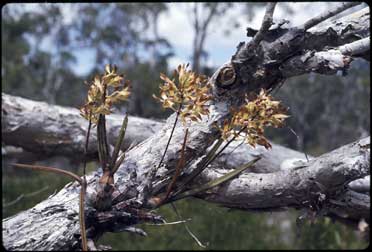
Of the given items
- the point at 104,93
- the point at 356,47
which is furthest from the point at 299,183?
the point at 104,93

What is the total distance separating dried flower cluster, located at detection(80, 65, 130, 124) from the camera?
2.39 ft

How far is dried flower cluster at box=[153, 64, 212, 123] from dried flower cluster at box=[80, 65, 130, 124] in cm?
6

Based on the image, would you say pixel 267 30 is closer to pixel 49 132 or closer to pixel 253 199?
pixel 253 199

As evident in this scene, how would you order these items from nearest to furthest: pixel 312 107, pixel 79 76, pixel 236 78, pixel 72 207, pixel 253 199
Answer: pixel 72 207, pixel 236 78, pixel 253 199, pixel 312 107, pixel 79 76

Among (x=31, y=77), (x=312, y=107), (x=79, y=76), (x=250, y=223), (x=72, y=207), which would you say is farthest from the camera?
(x=79, y=76)

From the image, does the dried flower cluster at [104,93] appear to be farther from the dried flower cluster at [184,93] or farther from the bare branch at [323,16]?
the bare branch at [323,16]

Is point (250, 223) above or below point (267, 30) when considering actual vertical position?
below

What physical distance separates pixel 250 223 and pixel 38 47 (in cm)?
884


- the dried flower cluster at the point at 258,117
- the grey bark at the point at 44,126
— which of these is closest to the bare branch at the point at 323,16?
the dried flower cluster at the point at 258,117

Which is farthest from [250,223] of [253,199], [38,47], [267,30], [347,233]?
[38,47]

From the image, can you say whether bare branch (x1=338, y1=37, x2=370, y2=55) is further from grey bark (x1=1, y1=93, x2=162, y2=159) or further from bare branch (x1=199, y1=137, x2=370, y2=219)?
grey bark (x1=1, y1=93, x2=162, y2=159)

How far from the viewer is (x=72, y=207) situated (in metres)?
0.79

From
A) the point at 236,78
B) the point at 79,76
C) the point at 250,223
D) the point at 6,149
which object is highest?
the point at 79,76

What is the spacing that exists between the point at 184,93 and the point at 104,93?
0.11m
